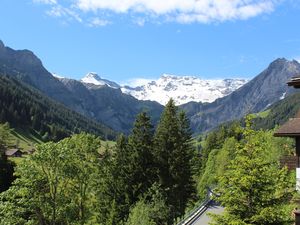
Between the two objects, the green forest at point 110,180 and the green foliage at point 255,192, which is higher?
the green foliage at point 255,192

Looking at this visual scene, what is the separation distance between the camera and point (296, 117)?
2083cm

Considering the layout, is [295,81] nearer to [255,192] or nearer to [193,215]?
[255,192]

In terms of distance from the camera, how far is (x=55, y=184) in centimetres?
5600

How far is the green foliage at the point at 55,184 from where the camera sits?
52594 millimetres

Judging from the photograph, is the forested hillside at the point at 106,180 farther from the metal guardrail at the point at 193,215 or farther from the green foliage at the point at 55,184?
the metal guardrail at the point at 193,215

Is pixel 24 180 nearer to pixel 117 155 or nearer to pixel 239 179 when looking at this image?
pixel 117 155

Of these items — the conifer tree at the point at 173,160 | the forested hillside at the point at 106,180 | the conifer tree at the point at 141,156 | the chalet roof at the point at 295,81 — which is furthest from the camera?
the conifer tree at the point at 173,160

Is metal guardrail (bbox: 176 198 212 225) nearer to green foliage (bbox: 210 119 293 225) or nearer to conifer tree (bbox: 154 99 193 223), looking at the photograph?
conifer tree (bbox: 154 99 193 223)

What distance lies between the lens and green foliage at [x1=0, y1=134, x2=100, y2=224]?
5259cm

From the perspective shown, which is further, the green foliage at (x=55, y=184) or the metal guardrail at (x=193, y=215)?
the green foliage at (x=55, y=184)

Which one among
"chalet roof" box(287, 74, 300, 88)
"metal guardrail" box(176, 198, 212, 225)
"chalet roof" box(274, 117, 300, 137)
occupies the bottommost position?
"metal guardrail" box(176, 198, 212, 225)

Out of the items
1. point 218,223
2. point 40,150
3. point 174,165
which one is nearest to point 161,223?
point 174,165

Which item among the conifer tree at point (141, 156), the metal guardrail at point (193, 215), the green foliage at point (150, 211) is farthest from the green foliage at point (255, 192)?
the conifer tree at point (141, 156)

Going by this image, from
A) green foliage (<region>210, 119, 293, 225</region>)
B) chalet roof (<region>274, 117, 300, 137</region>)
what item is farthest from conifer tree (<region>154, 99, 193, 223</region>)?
chalet roof (<region>274, 117, 300, 137</region>)
